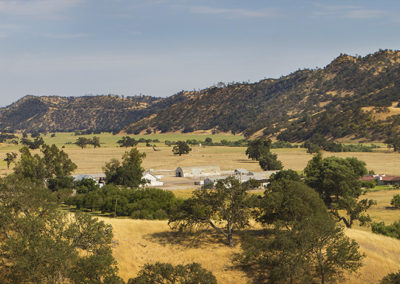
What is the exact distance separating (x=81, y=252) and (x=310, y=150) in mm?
119773

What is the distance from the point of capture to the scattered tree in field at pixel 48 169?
64.2 metres

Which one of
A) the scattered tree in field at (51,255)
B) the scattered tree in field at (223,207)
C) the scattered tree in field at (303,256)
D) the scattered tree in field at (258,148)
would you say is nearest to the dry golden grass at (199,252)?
the scattered tree in field at (303,256)

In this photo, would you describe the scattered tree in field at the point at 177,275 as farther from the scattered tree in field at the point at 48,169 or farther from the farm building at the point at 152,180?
the farm building at the point at 152,180

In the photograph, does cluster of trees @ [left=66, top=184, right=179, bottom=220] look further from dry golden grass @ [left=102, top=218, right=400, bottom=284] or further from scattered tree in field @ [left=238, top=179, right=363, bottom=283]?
scattered tree in field @ [left=238, top=179, right=363, bottom=283]

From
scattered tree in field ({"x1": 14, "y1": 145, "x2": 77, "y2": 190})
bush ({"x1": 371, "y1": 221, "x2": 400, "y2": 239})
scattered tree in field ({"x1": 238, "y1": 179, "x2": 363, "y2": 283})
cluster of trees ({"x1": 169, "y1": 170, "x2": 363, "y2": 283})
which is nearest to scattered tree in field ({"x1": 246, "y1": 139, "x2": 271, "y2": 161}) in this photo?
scattered tree in field ({"x1": 14, "y1": 145, "x2": 77, "y2": 190})

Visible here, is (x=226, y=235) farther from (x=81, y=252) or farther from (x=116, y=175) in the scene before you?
(x=116, y=175)

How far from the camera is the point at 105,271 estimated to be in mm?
25438

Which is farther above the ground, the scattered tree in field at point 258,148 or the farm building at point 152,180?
the scattered tree in field at point 258,148

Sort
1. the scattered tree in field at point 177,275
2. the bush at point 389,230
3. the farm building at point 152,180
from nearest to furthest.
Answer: the scattered tree in field at point 177,275 < the bush at point 389,230 < the farm building at point 152,180

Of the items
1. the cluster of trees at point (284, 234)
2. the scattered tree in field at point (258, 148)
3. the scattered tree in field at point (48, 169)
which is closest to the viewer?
the cluster of trees at point (284, 234)

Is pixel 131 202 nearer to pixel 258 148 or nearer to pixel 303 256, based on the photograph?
pixel 303 256

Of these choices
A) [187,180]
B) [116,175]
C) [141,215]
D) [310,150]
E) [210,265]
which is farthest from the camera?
[310,150]

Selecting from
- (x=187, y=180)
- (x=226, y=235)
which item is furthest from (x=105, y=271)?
(x=187, y=180)

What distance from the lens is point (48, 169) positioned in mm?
69750
